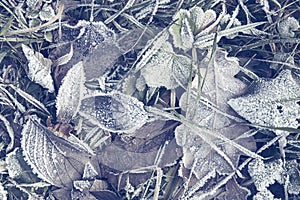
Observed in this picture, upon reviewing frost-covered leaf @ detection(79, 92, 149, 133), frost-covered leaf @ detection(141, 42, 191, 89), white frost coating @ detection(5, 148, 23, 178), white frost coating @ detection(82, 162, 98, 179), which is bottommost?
white frost coating @ detection(82, 162, 98, 179)

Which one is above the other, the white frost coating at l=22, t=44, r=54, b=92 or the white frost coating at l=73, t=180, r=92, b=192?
the white frost coating at l=22, t=44, r=54, b=92

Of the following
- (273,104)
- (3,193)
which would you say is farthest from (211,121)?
(3,193)

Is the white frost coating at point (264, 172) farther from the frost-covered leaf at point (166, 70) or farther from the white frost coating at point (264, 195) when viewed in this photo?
the frost-covered leaf at point (166, 70)

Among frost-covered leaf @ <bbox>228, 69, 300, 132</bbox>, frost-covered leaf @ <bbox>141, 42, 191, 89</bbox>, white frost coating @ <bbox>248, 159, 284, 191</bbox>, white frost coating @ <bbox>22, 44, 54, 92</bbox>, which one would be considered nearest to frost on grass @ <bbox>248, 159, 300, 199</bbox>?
white frost coating @ <bbox>248, 159, 284, 191</bbox>

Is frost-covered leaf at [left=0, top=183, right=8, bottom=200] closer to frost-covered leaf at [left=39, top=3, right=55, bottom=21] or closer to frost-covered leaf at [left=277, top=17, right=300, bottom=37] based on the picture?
frost-covered leaf at [left=39, top=3, right=55, bottom=21]

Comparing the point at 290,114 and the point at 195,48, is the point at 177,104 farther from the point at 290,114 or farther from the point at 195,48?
the point at 290,114

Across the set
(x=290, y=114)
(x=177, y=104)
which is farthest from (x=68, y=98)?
(x=290, y=114)
